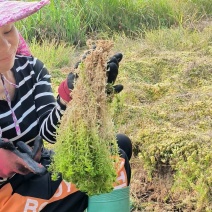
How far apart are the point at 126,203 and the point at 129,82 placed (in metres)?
1.54

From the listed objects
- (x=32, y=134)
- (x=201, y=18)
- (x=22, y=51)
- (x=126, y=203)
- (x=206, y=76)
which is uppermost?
(x=22, y=51)

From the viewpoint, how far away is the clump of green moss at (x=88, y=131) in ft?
4.90

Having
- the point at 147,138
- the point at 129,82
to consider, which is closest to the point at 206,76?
the point at 129,82

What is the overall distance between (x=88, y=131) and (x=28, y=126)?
0.43m

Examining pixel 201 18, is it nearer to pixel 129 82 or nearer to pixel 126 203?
pixel 129 82

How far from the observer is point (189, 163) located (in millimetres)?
2352

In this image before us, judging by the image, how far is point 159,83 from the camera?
3285 mm

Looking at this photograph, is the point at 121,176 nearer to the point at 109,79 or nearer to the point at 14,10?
the point at 109,79

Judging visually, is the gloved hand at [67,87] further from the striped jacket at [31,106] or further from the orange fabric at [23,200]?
the orange fabric at [23,200]

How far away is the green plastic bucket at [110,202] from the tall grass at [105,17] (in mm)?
3138

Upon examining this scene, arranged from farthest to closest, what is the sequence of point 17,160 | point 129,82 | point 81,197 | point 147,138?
point 129,82
point 147,138
point 81,197
point 17,160

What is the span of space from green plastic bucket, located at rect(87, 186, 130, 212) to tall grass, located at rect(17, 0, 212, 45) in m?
3.14

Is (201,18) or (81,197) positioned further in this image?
(201,18)

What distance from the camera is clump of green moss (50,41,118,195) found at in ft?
4.90
